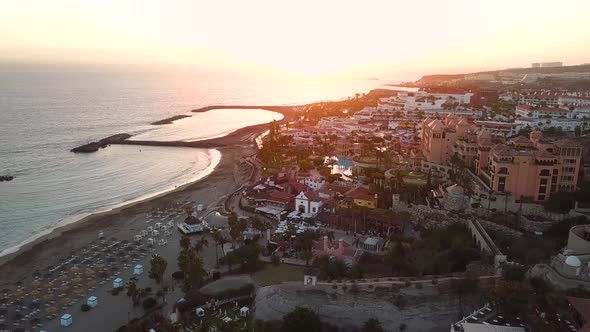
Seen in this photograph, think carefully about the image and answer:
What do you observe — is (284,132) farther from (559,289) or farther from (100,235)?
(559,289)

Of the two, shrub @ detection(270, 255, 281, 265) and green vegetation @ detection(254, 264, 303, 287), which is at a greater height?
shrub @ detection(270, 255, 281, 265)

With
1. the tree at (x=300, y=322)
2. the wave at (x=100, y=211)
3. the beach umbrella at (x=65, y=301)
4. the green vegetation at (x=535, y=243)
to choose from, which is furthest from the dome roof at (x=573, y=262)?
the wave at (x=100, y=211)

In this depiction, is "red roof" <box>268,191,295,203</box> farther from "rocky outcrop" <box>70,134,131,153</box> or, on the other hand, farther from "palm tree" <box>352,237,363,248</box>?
"rocky outcrop" <box>70,134,131,153</box>

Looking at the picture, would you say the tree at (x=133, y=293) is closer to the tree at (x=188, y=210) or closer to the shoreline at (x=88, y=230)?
the shoreline at (x=88, y=230)

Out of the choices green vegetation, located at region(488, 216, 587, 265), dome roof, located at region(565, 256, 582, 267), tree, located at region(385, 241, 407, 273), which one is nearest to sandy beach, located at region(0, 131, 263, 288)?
tree, located at region(385, 241, 407, 273)

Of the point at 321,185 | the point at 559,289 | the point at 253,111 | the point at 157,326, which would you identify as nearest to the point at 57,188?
the point at 321,185
